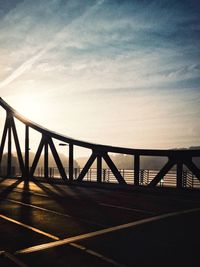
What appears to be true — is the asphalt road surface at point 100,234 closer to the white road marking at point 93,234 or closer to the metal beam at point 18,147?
the white road marking at point 93,234

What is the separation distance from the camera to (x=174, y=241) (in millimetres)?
5980

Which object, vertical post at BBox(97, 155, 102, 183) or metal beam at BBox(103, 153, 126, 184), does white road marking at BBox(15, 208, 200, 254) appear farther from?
vertical post at BBox(97, 155, 102, 183)

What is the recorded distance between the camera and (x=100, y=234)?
21.4 ft

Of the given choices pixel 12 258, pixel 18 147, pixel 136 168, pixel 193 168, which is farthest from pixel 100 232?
pixel 18 147

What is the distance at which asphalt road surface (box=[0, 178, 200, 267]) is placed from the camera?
4.99 m

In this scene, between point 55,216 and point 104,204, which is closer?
point 55,216

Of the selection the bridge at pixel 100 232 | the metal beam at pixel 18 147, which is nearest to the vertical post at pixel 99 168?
the bridge at pixel 100 232

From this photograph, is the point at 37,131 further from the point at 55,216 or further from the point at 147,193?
the point at 55,216

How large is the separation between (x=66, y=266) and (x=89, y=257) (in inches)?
20.7

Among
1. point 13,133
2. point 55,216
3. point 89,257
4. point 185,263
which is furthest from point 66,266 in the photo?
point 13,133

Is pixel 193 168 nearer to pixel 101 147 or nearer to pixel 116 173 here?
pixel 116 173

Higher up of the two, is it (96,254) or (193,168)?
(193,168)

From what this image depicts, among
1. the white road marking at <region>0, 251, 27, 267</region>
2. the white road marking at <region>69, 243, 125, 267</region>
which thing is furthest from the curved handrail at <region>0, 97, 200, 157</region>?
the white road marking at <region>0, 251, 27, 267</region>

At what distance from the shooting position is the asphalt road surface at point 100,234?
16.4 feet
